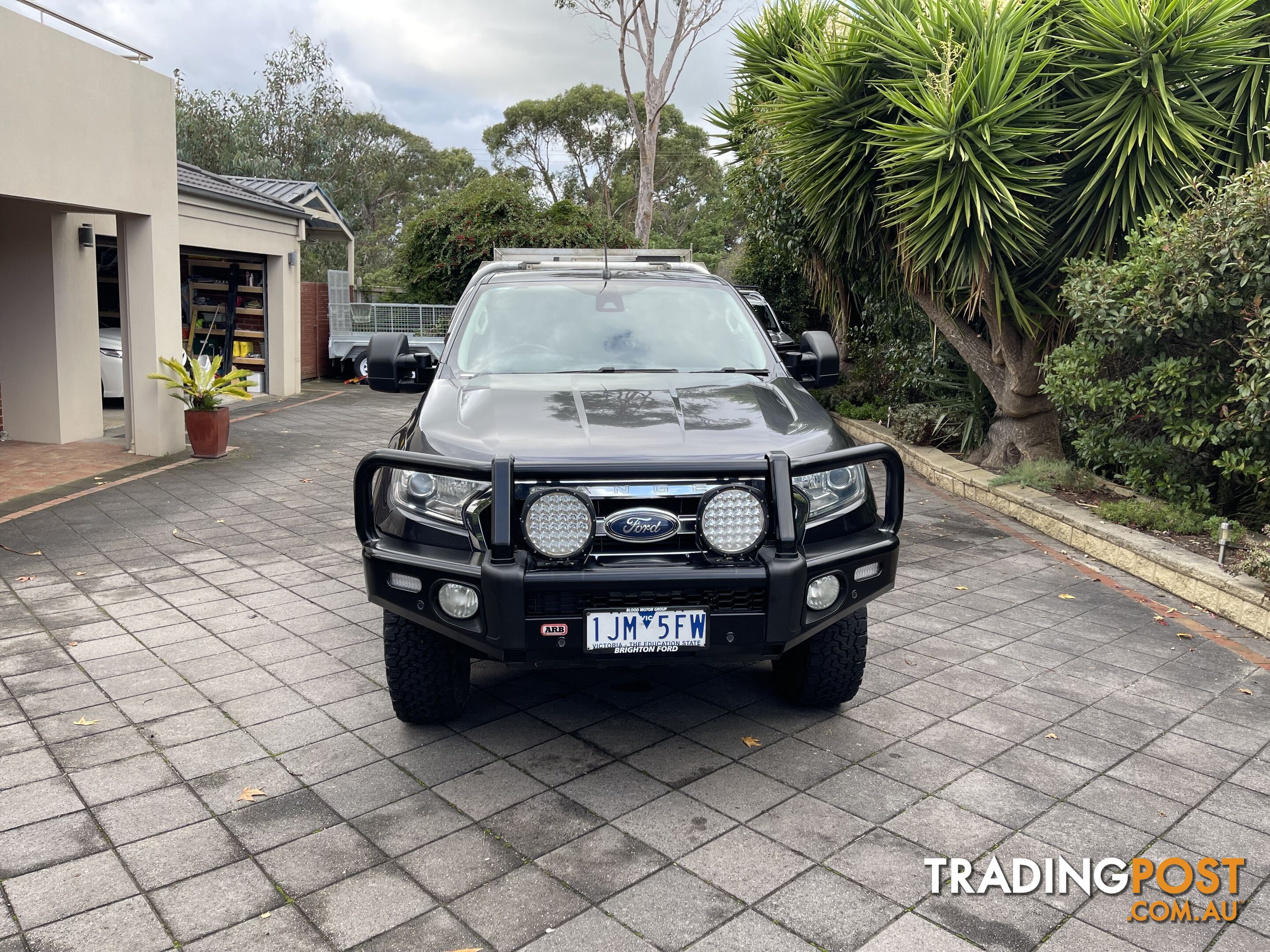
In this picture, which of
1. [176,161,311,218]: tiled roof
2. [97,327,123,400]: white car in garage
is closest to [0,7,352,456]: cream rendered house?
[176,161,311,218]: tiled roof

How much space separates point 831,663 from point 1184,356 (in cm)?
413

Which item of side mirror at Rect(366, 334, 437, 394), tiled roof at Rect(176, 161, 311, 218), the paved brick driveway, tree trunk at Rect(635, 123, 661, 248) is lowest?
the paved brick driveway

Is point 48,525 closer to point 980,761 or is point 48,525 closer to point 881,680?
point 881,680

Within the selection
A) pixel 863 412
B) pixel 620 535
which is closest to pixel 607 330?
pixel 620 535

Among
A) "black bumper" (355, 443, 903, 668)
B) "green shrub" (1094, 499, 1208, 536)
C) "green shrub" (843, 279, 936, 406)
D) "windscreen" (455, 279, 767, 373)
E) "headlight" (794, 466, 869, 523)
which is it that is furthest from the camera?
"green shrub" (843, 279, 936, 406)

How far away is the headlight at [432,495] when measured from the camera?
→ 3.41 m

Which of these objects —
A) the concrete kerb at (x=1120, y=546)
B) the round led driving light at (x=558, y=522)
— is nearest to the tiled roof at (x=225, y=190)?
the concrete kerb at (x=1120, y=546)

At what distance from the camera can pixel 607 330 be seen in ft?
15.4

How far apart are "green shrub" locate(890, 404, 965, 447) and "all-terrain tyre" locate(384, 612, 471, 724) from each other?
7.95m

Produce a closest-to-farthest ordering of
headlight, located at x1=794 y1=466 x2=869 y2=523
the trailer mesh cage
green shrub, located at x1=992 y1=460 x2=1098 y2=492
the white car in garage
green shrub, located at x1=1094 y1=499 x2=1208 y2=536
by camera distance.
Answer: headlight, located at x1=794 y1=466 x2=869 y2=523
green shrub, located at x1=1094 y1=499 x2=1208 y2=536
green shrub, located at x1=992 y1=460 x2=1098 y2=492
the white car in garage
the trailer mesh cage

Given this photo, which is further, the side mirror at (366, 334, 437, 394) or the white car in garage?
the white car in garage

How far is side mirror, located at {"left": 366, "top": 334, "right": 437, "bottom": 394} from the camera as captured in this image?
472cm

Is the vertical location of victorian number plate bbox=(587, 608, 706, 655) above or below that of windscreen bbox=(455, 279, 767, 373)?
below

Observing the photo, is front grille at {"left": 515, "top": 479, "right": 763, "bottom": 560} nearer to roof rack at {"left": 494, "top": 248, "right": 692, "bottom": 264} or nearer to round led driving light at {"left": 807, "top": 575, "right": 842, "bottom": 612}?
round led driving light at {"left": 807, "top": 575, "right": 842, "bottom": 612}
